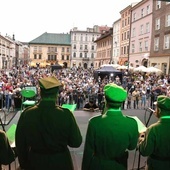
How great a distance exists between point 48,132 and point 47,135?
0.04m

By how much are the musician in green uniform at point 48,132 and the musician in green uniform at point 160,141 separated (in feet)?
2.70

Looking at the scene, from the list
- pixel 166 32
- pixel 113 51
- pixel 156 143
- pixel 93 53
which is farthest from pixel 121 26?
pixel 156 143

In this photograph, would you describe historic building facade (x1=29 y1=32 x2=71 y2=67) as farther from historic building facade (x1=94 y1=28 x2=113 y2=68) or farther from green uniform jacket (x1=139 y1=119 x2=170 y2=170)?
green uniform jacket (x1=139 y1=119 x2=170 y2=170)

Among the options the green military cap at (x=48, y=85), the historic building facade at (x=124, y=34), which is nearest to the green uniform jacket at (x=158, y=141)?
the green military cap at (x=48, y=85)

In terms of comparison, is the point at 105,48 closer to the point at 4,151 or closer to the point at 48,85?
the point at 48,85

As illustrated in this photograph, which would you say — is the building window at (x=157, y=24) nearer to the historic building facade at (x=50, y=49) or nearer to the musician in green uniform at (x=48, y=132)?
the musician in green uniform at (x=48, y=132)

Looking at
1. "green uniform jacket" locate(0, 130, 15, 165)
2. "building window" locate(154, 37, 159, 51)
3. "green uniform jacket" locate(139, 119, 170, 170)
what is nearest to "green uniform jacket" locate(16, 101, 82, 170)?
"green uniform jacket" locate(0, 130, 15, 165)

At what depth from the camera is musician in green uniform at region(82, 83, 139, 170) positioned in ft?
9.17

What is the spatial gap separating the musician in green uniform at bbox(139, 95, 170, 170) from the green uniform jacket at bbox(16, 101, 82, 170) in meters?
0.82

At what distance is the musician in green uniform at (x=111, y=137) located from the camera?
2795mm

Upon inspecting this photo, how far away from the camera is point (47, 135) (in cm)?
281

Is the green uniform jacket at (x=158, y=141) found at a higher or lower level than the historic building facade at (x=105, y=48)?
lower

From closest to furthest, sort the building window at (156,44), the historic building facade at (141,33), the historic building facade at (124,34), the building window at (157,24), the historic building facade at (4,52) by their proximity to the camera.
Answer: the building window at (157,24) < the building window at (156,44) < the historic building facade at (141,33) < the historic building facade at (124,34) < the historic building facade at (4,52)

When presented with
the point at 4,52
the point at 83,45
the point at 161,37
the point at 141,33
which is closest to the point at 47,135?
the point at 161,37
